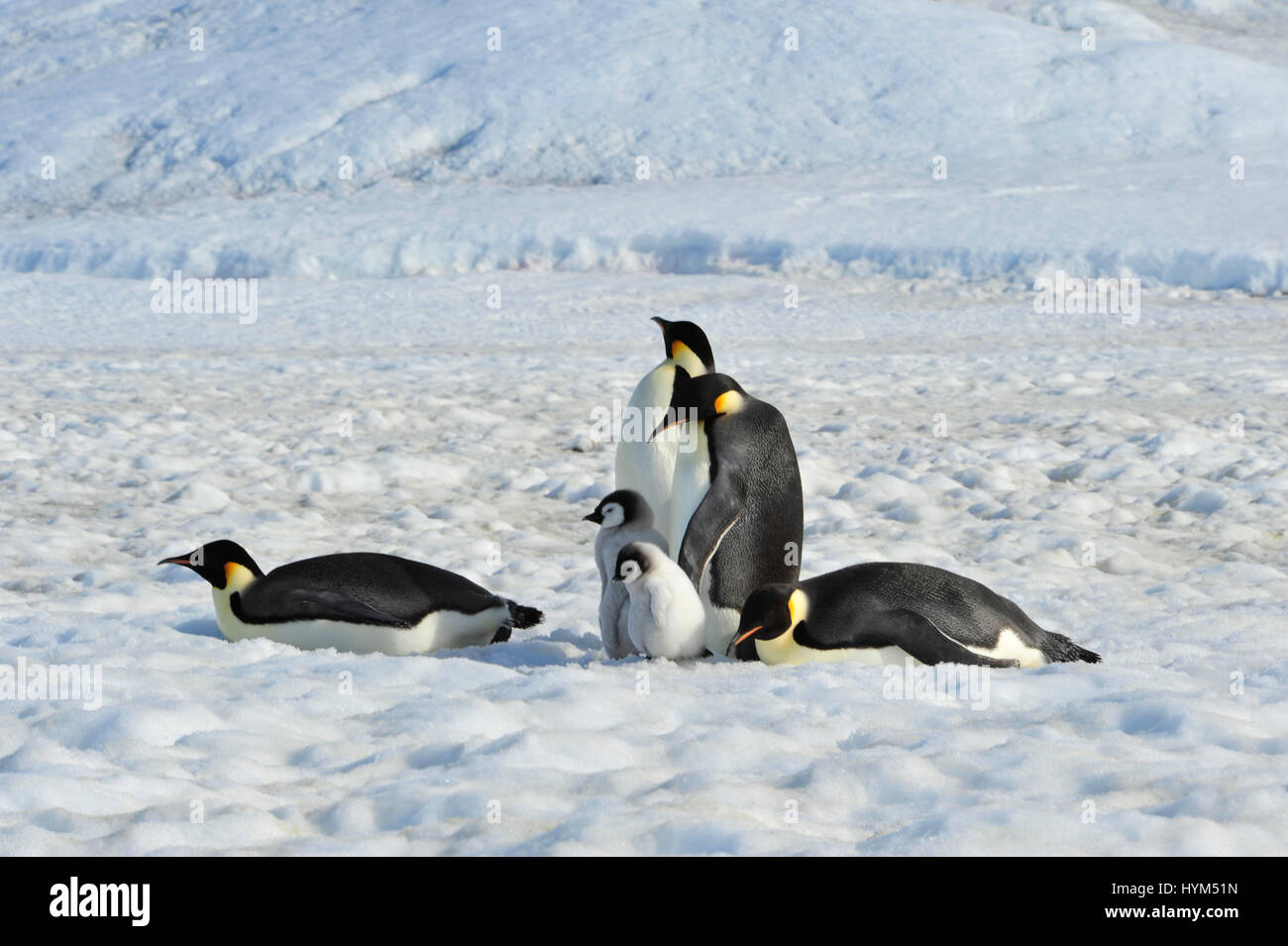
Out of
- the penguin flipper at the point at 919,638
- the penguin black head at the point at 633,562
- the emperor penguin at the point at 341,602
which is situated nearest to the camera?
the penguin flipper at the point at 919,638

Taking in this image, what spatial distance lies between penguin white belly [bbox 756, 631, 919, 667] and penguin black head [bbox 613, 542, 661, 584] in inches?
13.9

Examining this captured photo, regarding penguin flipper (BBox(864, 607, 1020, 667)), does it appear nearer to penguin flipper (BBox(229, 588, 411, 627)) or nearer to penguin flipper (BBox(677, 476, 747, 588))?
penguin flipper (BBox(677, 476, 747, 588))

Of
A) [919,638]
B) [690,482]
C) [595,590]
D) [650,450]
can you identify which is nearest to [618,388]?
[595,590]

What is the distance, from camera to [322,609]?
3615 millimetres

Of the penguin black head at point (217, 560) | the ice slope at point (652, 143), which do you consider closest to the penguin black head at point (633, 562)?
the penguin black head at point (217, 560)

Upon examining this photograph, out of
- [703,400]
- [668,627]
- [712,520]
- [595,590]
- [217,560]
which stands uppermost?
[703,400]

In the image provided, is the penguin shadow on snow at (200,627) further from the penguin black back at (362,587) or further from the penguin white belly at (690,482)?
the penguin white belly at (690,482)

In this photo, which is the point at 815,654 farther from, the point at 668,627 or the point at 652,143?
the point at 652,143

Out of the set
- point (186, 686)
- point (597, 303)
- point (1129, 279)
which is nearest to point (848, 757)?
point (186, 686)

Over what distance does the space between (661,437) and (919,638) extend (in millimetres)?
1105

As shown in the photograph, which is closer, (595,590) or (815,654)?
(815,654)

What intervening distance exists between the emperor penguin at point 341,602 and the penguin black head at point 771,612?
2.64 feet

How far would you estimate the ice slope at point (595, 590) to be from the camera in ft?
7.61

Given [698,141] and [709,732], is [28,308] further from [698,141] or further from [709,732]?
[709,732]
